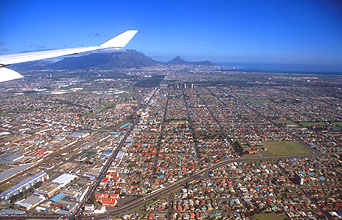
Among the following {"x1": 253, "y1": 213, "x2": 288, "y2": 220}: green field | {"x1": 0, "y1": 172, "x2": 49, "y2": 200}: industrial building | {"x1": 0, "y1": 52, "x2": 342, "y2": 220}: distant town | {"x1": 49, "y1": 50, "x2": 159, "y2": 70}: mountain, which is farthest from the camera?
{"x1": 49, "y1": 50, "x2": 159, "y2": 70}: mountain

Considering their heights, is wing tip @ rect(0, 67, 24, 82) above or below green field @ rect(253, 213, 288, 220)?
above

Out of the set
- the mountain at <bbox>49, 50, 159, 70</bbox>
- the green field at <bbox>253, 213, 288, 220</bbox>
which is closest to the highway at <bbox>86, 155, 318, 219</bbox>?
the green field at <bbox>253, 213, 288, 220</bbox>

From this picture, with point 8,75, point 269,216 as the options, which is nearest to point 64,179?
point 8,75

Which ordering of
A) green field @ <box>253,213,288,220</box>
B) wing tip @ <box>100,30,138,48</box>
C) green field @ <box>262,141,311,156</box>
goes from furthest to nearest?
green field @ <box>262,141,311,156</box> → green field @ <box>253,213,288,220</box> → wing tip @ <box>100,30,138,48</box>

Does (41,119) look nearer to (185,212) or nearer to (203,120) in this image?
(203,120)

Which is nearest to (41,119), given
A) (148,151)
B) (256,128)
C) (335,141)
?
(148,151)

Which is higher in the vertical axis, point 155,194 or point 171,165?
point 171,165

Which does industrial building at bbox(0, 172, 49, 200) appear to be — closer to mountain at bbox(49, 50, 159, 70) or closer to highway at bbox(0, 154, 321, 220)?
highway at bbox(0, 154, 321, 220)

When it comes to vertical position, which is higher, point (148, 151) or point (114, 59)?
point (114, 59)

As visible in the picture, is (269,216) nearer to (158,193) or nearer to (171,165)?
(158,193)
